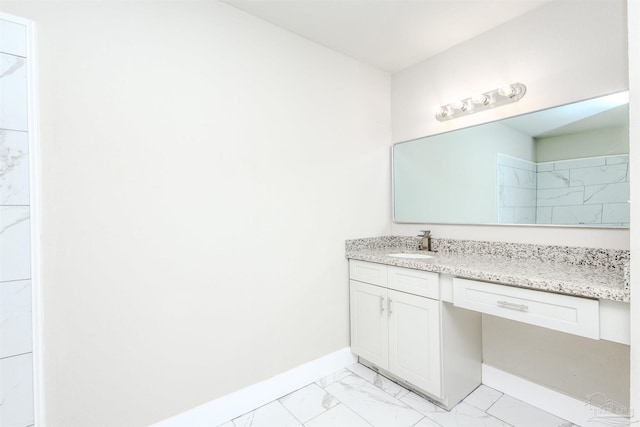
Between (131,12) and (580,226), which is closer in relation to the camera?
(131,12)

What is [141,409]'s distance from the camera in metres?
Result: 1.44

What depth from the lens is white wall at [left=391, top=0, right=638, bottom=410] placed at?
1526 millimetres

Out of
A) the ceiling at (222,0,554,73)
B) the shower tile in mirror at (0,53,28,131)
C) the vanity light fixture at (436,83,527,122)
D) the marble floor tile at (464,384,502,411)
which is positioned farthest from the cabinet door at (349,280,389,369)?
the shower tile in mirror at (0,53,28,131)

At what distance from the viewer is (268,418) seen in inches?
66.0

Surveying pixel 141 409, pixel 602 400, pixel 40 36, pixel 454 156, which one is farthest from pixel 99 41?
pixel 602 400

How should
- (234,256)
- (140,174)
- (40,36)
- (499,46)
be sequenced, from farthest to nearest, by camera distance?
(499,46)
(234,256)
(140,174)
(40,36)

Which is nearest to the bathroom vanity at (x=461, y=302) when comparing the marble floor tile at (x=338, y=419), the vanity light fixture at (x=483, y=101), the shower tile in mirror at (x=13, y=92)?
the marble floor tile at (x=338, y=419)

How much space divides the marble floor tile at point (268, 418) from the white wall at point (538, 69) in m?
1.58

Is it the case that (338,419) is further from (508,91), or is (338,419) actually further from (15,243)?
(508,91)

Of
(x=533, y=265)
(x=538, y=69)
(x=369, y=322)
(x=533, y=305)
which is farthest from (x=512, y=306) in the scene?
(x=538, y=69)

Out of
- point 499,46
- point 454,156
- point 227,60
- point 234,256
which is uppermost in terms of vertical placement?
point 499,46

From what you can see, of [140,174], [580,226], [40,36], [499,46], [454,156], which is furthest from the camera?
[454,156]

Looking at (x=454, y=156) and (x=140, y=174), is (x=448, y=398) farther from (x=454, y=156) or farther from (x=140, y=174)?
(x=140, y=174)

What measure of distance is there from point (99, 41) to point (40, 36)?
0.20 metres
